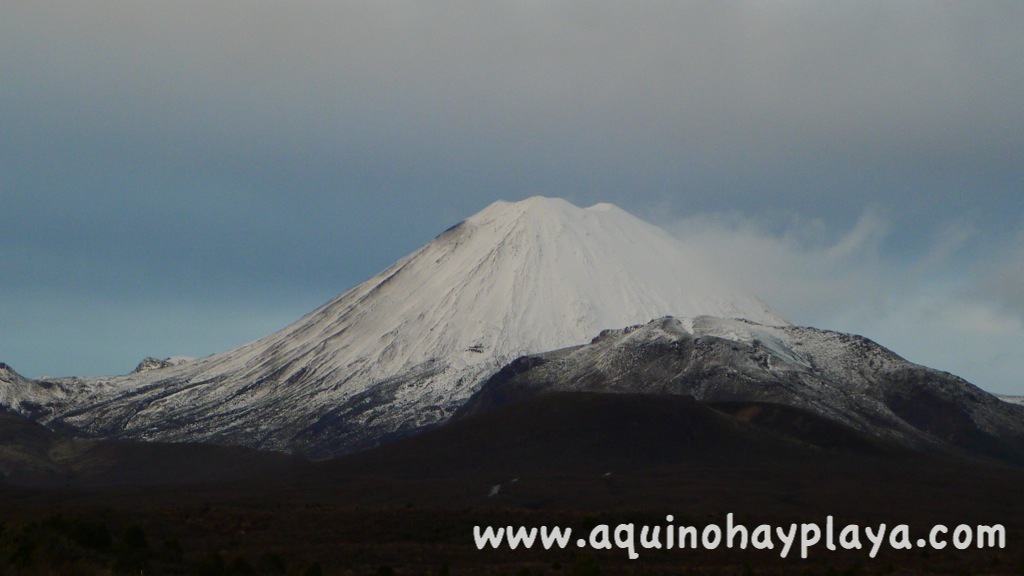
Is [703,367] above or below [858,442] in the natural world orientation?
above

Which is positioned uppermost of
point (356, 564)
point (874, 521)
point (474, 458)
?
point (474, 458)

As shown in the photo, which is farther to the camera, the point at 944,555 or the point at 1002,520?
the point at 1002,520

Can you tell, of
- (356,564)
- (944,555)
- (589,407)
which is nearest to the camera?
(356,564)

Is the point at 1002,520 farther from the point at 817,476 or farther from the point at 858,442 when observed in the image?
the point at 858,442

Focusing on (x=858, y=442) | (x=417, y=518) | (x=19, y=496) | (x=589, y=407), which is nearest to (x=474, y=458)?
(x=589, y=407)

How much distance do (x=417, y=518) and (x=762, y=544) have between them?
1936 centimetres

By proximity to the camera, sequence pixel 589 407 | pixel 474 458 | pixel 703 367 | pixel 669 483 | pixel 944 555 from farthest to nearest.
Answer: pixel 703 367
pixel 589 407
pixel 474 458
pixel 669 483
pixel 944 555

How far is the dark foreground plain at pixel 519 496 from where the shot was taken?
5316 centimetres

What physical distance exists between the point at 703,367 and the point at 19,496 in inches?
4557

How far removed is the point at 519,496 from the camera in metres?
108

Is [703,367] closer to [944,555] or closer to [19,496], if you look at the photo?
[19,496]

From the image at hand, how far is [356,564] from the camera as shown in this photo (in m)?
54.6

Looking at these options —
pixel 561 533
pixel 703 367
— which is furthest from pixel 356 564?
pixel 703 367

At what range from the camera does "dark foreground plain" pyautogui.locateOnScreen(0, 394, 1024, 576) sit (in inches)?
2093
